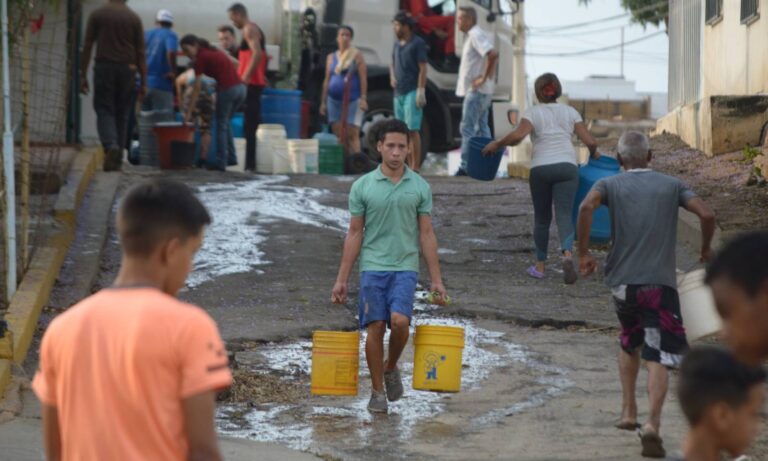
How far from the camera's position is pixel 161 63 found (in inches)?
705

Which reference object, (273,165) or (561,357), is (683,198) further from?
(273,165)

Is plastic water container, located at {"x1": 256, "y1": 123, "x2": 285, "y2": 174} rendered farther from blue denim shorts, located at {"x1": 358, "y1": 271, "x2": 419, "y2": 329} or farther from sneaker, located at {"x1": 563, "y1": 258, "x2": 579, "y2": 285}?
blue denim shorts, located at {"x1": 358, "y1": 271, "x2": 419, "y2": 329}

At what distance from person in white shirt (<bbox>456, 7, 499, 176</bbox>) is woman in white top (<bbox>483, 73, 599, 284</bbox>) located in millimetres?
5234

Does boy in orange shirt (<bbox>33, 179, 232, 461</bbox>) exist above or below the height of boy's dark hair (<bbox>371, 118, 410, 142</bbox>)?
below

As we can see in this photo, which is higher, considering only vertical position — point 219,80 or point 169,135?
point 219,80

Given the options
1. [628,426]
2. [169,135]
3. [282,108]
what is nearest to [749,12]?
[282,108]

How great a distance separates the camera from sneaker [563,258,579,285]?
11.5 metres

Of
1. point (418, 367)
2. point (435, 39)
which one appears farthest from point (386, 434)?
point (435, 39)

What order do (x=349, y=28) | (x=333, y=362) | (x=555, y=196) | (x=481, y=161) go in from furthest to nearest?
1. (x=349, y=28)
2. (x=481, y=161)
3. (x=555, y=196)
4. (x=333, y=362)

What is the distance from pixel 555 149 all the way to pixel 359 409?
4025mm

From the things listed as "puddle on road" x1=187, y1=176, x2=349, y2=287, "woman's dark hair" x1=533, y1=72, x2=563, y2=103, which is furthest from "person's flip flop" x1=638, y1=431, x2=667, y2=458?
"puddle on road" x1=187, y1=176, x2=349, y2=287

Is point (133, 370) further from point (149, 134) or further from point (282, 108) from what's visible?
point (282, 108)

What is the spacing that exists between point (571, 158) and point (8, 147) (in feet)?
14.5

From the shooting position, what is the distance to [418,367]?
7883mm
